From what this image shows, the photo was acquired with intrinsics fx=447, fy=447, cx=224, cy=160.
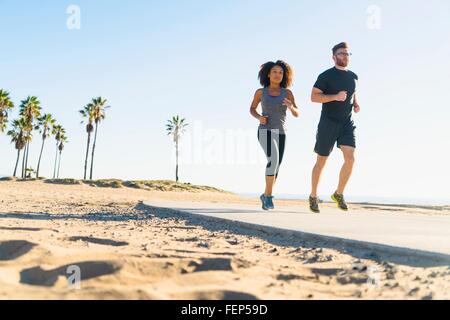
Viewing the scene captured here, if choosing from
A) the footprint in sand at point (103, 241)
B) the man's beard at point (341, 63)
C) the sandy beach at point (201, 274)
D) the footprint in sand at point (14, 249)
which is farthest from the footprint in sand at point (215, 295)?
the man's beard at point (341, 63)

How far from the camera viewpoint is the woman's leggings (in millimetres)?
6629

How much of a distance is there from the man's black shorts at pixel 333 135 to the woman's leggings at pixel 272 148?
0.61 metres

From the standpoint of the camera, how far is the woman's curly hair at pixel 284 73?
6.98 m

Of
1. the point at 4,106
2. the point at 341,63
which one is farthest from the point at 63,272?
the point at 4,106

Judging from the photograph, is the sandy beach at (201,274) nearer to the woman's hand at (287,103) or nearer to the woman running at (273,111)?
the woman running at (273,111)

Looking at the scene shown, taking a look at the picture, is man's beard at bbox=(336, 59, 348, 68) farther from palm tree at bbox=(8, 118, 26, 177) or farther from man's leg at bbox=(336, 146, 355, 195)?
palm tree at bbox=(8, 118, 26, 177)

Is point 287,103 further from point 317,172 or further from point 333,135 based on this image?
point 317,172

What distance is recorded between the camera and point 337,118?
6.33 m

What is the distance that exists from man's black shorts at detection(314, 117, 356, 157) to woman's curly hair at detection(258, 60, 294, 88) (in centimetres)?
102

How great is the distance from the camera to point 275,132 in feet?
21.9

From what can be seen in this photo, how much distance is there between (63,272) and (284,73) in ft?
17.8

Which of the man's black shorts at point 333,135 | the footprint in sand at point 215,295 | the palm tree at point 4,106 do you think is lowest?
the footprint in sand at point 215,295
